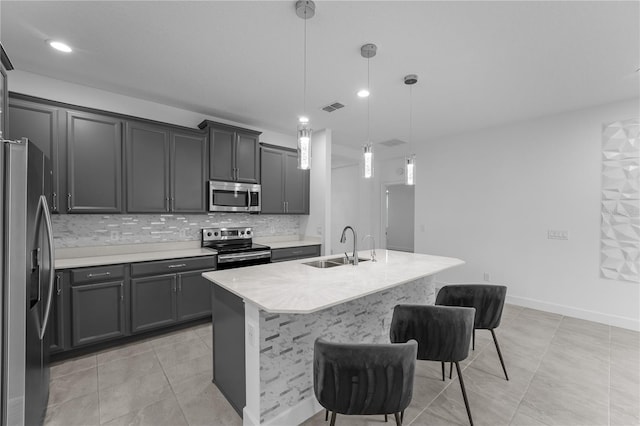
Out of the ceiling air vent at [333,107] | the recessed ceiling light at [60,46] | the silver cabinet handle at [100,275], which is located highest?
the recessed ceiling light at [60,46]

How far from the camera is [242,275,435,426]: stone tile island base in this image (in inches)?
64.7

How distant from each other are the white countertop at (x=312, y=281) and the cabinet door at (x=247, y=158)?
188 centimetres

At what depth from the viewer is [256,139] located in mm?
4066

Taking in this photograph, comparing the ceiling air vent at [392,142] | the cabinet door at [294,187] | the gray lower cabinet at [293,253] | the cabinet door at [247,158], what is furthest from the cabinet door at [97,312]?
the ceiling air vent at [392,142]

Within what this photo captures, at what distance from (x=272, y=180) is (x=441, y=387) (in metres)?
3.35

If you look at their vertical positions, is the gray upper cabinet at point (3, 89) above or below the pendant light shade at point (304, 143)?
above

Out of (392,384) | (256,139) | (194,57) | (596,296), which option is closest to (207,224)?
(256,139)

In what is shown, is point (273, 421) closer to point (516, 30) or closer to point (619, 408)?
point (619, 408)

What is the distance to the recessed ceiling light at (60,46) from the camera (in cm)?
221

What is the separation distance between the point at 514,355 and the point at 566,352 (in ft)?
1.87

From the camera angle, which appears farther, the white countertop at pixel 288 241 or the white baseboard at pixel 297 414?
the white countertop at pixel 288 241

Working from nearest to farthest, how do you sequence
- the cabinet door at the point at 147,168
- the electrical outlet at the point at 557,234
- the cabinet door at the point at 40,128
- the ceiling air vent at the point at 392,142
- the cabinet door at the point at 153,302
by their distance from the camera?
the cabinet door at the point at 40,128 → the cabinet door at the point at 153,302 → the cabinet door at the point at 147,168 → the electrical outlet at the point at 557,234 → the ceiling air vent at the point at 392,142

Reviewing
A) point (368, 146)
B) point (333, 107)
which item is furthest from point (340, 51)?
→ point (333, 107)

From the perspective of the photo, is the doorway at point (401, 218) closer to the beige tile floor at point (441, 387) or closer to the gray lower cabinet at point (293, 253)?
the gray lower cabinet at point (293, 253)
